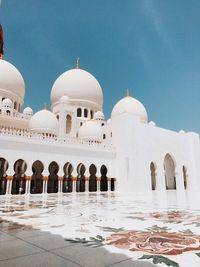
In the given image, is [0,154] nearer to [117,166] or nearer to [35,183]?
[35,183]

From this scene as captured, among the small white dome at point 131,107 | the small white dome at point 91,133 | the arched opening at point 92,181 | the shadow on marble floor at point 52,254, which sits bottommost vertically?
the shadow on marble floor at point 52,254

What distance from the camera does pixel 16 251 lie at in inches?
73.8

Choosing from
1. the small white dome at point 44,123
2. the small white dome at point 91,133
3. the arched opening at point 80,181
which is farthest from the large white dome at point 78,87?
the arched opening at point 80,181

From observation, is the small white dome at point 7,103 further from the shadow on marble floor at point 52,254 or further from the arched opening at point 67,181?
the shadow on marble floor at point 52,254

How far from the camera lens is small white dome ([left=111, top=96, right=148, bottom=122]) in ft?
80.5

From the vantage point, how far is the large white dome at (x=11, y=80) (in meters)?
21.4

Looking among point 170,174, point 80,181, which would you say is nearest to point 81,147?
point 80,181

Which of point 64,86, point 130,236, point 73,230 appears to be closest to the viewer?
point 130,236

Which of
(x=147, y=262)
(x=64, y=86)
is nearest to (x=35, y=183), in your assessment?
(x=64, y=86)

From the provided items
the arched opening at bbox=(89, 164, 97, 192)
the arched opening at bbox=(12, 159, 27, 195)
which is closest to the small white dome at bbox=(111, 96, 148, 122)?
the arched opening at bbox=(89, 164, 97, 192)

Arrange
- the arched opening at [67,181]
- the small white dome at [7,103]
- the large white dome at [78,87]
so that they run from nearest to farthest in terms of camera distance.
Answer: the arched opening at [67,181], the small white dome at [7,103], the large white dome at [78,87]

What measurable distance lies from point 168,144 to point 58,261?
18.4 m

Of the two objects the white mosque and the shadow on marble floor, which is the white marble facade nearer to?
the white mosque

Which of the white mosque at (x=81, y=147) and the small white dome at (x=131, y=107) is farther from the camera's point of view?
the small white dome at (x=131, y=107)
